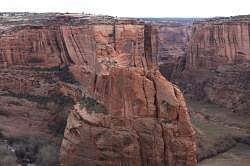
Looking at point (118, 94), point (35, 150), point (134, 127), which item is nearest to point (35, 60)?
point (35, 150)

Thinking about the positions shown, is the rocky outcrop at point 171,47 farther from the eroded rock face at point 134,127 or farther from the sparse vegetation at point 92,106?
the eroded rock face at point 134,127

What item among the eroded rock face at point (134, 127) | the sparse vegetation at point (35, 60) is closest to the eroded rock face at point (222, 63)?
the sparse vegetation at point (35, 60)

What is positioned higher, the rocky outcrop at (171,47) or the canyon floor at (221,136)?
the rocky outcrop at (171,47)

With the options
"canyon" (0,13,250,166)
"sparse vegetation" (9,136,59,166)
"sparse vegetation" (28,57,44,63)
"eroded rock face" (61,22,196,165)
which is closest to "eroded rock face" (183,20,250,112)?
"canyon" (0,13,250,166)

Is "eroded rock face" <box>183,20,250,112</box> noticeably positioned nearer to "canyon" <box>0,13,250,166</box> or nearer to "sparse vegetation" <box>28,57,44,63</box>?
"canyon" <box>0,13,250,166</box>

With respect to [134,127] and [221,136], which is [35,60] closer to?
[221,136]

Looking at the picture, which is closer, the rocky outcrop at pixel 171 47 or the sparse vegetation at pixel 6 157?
the sparse vegetation at pixel 6 157
